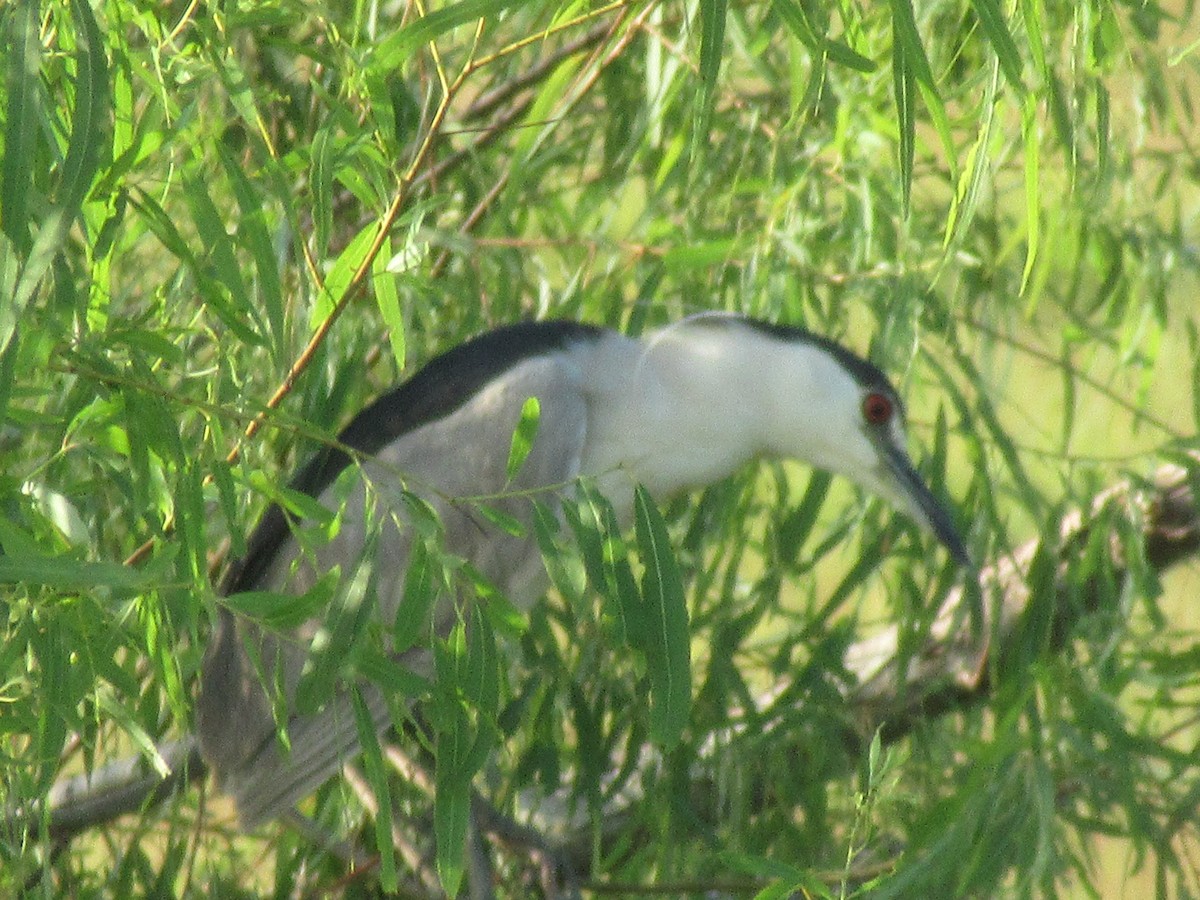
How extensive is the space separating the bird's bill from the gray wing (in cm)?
39

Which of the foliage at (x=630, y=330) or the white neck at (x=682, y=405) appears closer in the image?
the foliage at (x=630, y=330)

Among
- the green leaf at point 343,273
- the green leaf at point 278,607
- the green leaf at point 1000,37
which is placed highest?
the green leaf at point 1000,37

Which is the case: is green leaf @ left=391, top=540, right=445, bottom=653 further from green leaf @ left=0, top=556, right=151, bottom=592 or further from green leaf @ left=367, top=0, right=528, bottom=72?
green leaf @ left=367, top=0, right=528, bottom=72

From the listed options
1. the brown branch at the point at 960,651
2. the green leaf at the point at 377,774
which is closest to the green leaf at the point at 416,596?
the green leaf at the point at 377,774

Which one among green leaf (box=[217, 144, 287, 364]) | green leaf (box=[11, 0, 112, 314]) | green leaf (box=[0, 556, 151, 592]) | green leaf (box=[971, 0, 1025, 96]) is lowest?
green leaf (box=[0, 556, 151, 592])

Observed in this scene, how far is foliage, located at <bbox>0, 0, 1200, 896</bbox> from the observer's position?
124cm

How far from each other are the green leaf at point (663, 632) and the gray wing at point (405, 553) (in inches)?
32.8

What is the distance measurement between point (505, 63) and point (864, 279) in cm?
59

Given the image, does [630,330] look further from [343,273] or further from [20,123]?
[20,123]

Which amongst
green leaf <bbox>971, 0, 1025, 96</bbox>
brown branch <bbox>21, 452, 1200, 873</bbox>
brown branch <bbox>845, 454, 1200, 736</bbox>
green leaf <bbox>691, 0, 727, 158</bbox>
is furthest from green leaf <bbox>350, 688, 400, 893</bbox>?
brown branch <bbox>845, 454, 1200, 736</bbox>

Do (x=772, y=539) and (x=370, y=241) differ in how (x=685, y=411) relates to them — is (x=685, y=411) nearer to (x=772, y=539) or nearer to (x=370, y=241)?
(x=772, y=539)

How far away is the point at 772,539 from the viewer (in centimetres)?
212

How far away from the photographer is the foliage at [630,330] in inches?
48.8

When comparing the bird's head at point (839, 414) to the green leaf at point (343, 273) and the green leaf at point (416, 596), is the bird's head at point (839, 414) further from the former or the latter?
the green leaf at point (416, 596)
